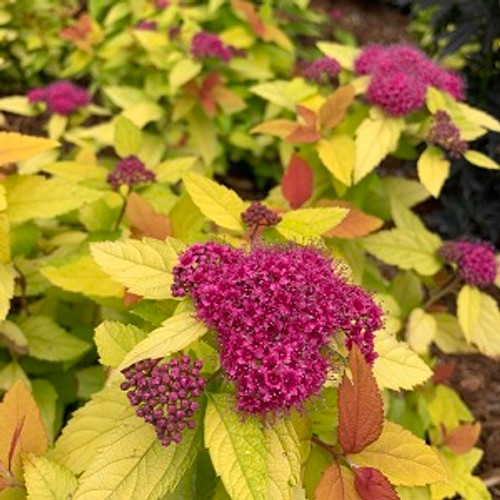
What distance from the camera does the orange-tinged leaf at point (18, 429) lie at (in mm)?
1392

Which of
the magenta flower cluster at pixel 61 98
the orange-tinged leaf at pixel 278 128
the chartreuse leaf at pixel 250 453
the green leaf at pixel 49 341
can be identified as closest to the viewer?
the chartreuse leaf at pixel 250 453

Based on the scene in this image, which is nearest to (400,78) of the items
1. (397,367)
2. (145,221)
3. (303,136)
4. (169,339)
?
(303,136)

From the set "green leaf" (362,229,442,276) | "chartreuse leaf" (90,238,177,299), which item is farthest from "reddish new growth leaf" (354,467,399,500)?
"green leaf" (362,229,442,276)

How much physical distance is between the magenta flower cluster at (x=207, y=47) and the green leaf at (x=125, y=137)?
843 millimetres

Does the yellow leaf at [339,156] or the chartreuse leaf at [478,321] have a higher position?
the yellow leaf at [339,156]

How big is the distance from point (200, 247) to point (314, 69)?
4.29ft

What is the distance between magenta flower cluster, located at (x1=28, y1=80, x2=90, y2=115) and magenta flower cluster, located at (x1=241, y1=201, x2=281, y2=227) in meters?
1.46

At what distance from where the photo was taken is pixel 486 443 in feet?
8.39

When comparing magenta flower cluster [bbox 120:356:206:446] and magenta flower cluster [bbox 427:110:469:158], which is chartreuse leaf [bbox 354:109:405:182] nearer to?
magenta flower cluster [bbox 427:110:469:158]

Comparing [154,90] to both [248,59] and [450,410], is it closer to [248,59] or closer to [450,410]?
[248,59]

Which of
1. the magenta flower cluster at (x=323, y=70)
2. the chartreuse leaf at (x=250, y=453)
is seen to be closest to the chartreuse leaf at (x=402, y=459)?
the chartreuse leaf at (x=250, y=453)

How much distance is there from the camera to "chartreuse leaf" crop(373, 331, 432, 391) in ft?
4.46

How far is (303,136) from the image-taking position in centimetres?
210

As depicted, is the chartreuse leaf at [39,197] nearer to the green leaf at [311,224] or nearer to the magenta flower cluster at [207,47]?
the green leaf at [311,224]
